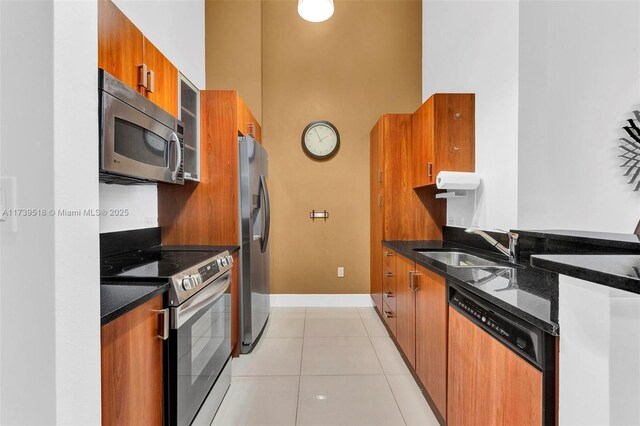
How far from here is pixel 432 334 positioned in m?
1.72

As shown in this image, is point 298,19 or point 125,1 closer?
point 125,1

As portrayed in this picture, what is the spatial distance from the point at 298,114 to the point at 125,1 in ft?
6.41

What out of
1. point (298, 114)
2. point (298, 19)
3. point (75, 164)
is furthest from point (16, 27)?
point (298, 19)

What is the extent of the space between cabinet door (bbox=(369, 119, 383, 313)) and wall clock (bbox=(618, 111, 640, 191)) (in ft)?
6.29

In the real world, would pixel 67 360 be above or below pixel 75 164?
below

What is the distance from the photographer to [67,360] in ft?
2.19

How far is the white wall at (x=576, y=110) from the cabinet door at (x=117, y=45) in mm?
2234

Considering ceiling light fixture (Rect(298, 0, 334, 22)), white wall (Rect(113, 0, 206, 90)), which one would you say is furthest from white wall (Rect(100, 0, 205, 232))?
ceiling light fixture (Rect(298, 0, 334, 22))

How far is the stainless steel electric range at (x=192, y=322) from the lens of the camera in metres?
1.31

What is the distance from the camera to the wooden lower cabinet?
961mm

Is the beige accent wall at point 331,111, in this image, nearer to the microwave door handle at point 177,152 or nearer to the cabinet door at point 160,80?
the cabinet door at point 160,80

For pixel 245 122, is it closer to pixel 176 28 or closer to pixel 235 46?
pixel 176 28

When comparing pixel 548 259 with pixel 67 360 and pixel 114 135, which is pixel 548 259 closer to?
pixel 67 360

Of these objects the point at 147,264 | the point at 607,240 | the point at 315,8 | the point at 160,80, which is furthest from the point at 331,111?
the point at 607,240
